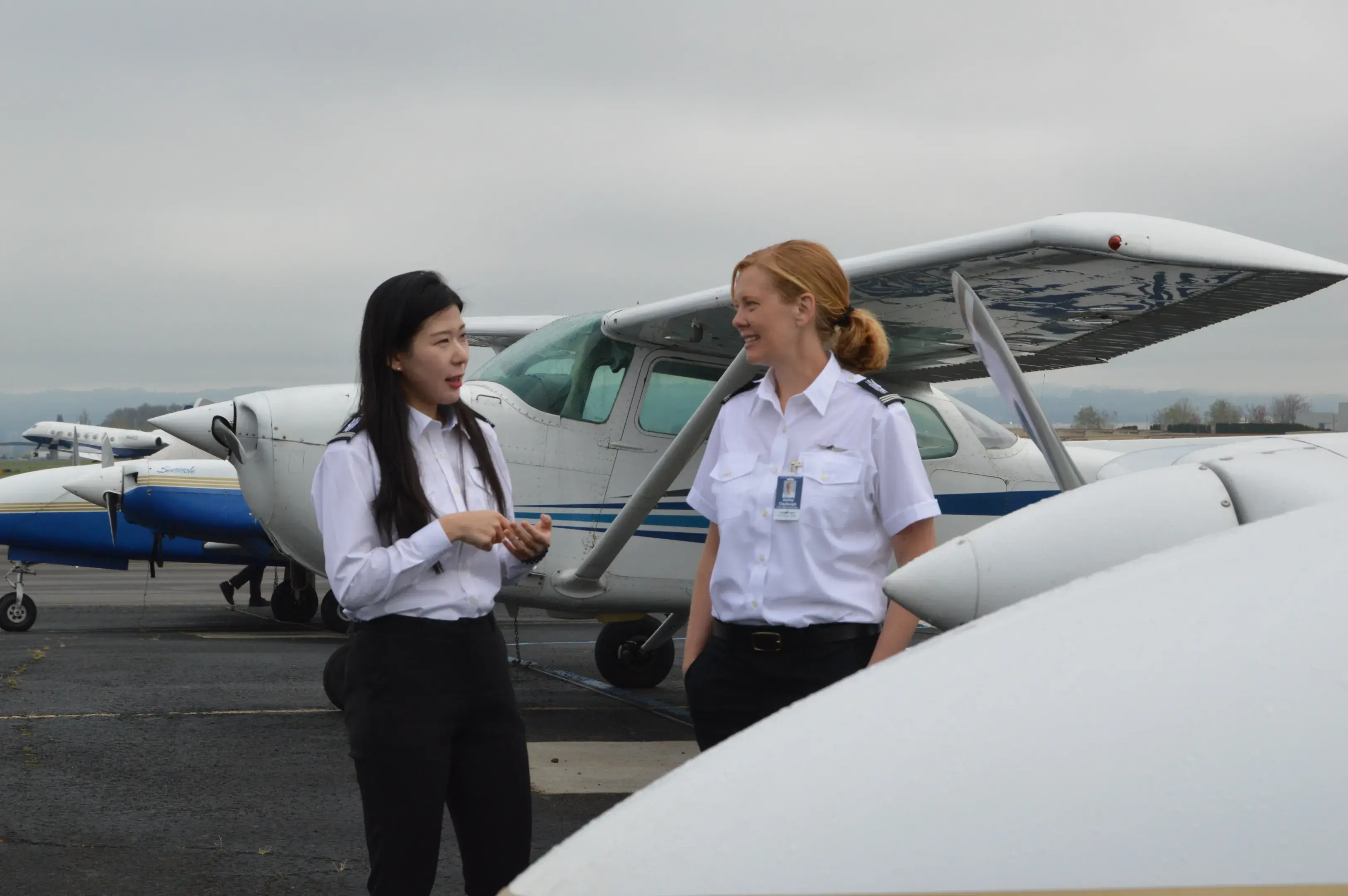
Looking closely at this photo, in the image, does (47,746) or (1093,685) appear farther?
(47,746)

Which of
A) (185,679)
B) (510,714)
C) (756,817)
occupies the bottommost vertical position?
(185,679)

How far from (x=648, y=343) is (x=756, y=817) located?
22.1 ft

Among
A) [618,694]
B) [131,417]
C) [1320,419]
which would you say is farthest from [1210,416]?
[131,417]

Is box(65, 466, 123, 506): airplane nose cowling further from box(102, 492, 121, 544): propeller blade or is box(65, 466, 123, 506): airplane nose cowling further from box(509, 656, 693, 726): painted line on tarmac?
box(509, 656, 693, 726): painted line on tarmac

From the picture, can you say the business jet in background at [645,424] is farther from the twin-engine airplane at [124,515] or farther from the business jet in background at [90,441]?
the business jet in background at [90,441]

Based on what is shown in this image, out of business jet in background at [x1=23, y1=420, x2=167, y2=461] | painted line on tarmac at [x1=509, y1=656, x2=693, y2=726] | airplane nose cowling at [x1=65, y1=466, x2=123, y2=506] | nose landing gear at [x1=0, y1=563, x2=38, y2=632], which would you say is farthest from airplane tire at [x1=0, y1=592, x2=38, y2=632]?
business jet in background at [x1=23, y1=420, x2=167, y2=461]

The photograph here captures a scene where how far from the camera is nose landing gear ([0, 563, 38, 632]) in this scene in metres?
13.0

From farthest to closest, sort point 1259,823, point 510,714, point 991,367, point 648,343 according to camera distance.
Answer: point 648,343 → point 991,367 → point 510,714 → point 1259,823

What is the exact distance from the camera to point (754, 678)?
2580 mm

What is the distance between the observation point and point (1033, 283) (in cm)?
598

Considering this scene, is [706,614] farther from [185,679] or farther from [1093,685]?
[185,679]

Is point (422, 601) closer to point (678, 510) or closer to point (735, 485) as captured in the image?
point (735, 485)

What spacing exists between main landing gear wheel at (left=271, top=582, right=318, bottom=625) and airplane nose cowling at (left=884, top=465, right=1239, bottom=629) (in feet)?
45.5

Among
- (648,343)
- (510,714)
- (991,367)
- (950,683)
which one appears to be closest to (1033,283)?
(991,367)
